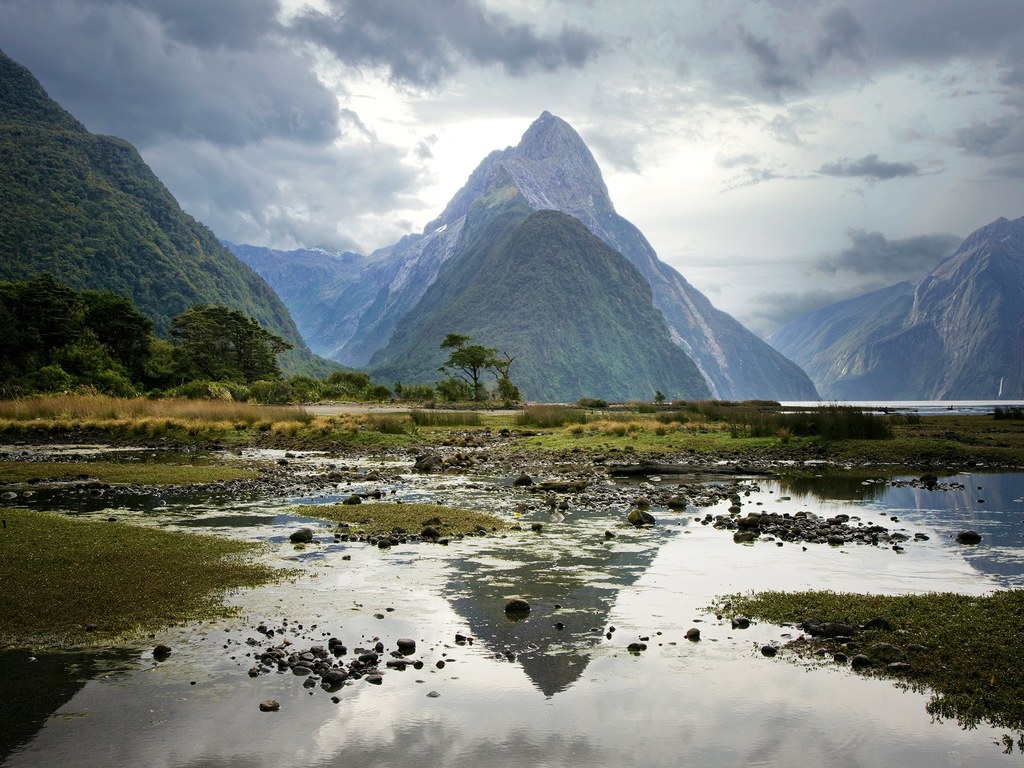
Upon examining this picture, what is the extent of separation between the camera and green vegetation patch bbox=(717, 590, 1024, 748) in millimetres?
6852

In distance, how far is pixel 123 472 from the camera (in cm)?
2475

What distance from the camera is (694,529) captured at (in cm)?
1639

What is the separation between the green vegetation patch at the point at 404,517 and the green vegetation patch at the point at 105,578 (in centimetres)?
290

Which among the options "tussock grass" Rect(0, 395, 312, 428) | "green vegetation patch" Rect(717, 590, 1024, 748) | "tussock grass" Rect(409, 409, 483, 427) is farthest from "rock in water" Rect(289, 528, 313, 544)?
"tussock grass" Rect(409, 409, 483, 427)

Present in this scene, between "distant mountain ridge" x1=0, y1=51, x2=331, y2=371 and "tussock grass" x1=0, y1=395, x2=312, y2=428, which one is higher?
"distant mountain ridge" x1=0, y1=51, x2=331, y2=371

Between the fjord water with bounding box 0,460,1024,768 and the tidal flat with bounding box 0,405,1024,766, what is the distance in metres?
0.03

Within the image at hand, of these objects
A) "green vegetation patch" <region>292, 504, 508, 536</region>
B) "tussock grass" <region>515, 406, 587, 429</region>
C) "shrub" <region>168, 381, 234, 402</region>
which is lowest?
"green vegetation patch" <region>292, 504, 508, 536</region>

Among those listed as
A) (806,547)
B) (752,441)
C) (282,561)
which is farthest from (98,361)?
(806,547)

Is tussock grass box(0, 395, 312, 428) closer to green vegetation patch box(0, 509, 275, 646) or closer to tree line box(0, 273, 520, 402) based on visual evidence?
tree line box(0, 273, 520, 402)

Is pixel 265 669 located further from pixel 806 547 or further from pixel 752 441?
pixel 752 441

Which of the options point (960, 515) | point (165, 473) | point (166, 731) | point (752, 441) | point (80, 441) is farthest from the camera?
point (80, 441)

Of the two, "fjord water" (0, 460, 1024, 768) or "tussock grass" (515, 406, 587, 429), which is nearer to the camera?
"fjord water" (0, 460, 1024, 768)

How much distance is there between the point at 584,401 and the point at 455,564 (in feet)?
246

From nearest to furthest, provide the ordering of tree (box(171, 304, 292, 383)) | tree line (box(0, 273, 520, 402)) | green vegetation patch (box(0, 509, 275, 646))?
green vegetation patch (box(0, 509, 275, 646)), tree line (box(0, 273, 520, 402)), tree (box(171, 304, 292, 383))
